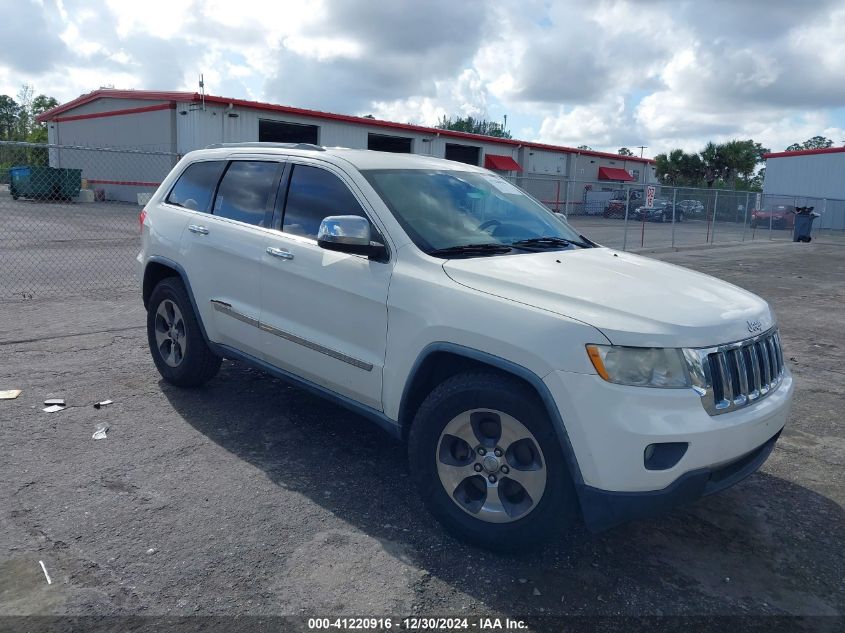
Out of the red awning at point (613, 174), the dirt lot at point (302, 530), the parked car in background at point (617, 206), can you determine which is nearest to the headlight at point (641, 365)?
the dirt lot at point (302, 530)

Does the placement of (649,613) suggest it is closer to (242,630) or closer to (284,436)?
(242,630)

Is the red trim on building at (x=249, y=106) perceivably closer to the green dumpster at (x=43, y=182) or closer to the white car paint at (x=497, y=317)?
the green dumpster at (x=43, y=182)

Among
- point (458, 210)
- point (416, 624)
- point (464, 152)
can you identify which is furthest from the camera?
point (464, 152)

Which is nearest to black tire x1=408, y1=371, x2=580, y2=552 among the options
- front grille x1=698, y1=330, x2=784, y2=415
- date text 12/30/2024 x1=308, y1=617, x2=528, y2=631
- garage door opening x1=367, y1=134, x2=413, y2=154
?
date text 12/30/2024 x1=308, y1=617, x2=528, y2=631

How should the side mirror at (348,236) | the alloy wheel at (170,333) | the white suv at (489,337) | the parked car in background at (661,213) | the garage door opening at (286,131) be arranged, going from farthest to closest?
the garage door opening at (286,131) → the parked car in background at (661,213) → the alloy wheel at (170,333) → the side mirror at (348,236) → the white suv at (489,337)

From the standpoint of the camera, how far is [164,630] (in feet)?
9.06

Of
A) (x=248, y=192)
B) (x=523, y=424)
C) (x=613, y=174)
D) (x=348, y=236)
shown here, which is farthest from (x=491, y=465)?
(x=613, y=174)

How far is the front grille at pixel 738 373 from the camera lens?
3.06m

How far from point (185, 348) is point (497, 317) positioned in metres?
2.93

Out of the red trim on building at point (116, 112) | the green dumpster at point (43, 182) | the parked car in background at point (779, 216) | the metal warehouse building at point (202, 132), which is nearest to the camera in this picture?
the parked car in background at point (779, 216)

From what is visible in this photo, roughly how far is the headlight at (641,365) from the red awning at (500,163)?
130 ft

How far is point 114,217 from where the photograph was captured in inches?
891

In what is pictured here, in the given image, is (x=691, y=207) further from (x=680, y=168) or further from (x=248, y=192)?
(x=680, y=168)

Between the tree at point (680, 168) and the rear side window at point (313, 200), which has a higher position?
the tree at point (680, 168)
